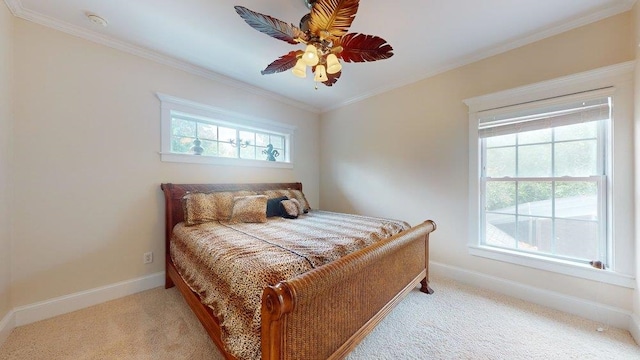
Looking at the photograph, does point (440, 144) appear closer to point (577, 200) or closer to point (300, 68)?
point (577, 200)

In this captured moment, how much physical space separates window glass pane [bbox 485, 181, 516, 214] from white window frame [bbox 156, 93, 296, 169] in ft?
9.07

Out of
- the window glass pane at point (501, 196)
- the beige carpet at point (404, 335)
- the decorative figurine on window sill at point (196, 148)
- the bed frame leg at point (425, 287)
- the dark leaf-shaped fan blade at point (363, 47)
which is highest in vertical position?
the dark leaf-shaped fan blade at point (363, 47)

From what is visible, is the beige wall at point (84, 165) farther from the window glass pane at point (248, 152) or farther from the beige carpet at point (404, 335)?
the window glass pane at point (248, 152)

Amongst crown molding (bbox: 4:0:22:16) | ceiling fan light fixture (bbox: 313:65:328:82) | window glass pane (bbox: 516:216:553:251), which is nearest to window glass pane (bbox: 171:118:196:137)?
crown molding (bbox: 4:0:22:16)

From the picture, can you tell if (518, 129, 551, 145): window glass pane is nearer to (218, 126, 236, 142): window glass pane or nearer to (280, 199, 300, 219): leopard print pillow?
(280, 199, 300, 219): leopard print pillow

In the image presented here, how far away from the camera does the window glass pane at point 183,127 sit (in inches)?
107

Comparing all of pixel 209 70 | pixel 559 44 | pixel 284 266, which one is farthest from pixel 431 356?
pixel 209 70

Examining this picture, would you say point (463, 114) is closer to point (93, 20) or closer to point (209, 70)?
point (209, 70)

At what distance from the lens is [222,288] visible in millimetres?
1346

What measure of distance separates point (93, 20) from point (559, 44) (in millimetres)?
4151

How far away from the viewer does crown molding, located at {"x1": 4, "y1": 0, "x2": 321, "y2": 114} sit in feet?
6.09

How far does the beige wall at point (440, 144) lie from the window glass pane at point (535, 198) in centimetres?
48

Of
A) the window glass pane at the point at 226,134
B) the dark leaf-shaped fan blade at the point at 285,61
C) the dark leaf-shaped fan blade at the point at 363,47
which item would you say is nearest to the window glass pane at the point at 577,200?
the dark leaf-shaped fan blade at the point at 363,47

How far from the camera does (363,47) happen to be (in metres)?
1.62
